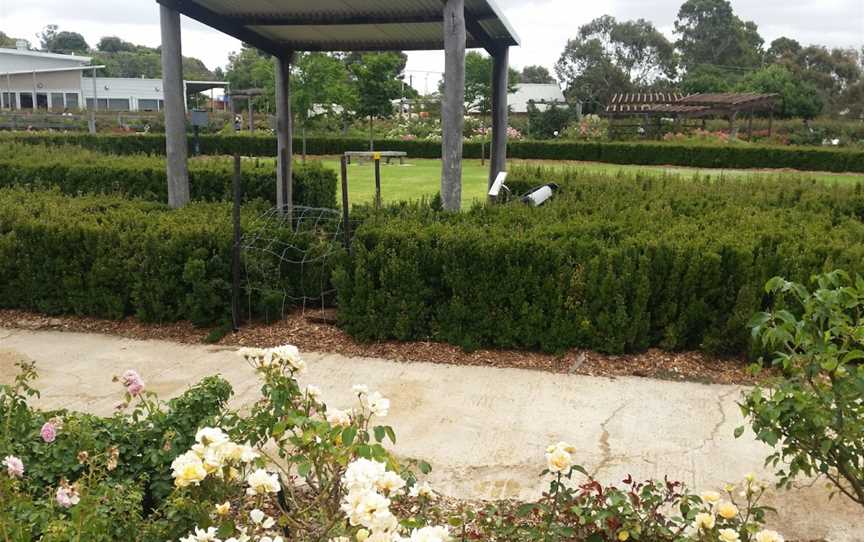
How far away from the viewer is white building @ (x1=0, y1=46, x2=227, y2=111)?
54281 mm

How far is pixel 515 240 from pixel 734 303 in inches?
63.7

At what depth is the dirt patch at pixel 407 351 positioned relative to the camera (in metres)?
5.07

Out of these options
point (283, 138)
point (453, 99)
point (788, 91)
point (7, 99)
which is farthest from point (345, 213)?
point (7, 99)

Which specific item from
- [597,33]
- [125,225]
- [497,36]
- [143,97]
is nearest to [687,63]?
[597,33]

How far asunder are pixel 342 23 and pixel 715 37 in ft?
247

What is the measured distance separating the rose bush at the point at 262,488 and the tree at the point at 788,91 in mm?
43034

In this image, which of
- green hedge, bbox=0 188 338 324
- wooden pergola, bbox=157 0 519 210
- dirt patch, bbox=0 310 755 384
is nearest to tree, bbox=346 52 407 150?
wooden pergola, bbox=157 0 519 210

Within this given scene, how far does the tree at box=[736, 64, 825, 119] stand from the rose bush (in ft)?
141

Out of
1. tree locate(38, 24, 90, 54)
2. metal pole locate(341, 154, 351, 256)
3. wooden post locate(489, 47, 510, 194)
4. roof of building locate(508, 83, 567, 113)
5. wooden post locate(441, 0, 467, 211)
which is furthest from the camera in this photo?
tree locate(38, 24, 90, 54)

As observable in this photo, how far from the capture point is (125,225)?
6277mm

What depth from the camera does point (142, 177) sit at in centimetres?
951

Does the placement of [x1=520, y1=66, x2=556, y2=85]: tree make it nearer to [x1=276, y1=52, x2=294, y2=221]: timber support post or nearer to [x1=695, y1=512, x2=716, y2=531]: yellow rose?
[x1=276, y1=52, x2=294, y2=221]: timber support post

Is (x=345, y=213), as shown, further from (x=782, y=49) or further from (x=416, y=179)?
(x=782, y=49)

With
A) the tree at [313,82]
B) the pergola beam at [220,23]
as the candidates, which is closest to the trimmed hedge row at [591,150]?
the tree at [313,82]
